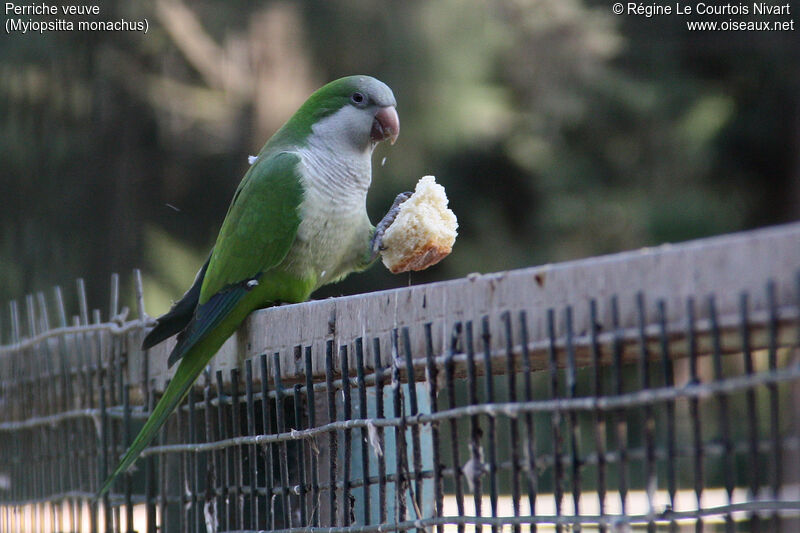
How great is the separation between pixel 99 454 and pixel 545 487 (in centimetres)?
710

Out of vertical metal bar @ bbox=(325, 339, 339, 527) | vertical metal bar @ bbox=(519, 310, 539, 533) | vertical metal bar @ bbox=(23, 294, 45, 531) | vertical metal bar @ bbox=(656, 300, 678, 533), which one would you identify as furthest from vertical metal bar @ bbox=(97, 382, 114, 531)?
vertical metal bar @ bbox=(656, 300, 678, 533)

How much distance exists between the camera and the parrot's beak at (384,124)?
118 inches

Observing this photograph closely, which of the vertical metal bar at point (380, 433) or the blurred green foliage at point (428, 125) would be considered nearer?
the vertical metal bar at point (380, 433)

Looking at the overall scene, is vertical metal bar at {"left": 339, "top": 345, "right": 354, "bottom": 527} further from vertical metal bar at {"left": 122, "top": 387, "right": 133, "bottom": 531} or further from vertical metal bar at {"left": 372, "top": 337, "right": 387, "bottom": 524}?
vertical metal bar at {"left": 122, "top": 387, "right": 133, "bottom": 531}

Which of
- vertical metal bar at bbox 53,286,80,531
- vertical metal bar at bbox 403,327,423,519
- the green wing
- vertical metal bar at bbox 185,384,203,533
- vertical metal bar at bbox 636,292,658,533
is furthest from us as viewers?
vertical metal bar at bbox 53,286,80,531

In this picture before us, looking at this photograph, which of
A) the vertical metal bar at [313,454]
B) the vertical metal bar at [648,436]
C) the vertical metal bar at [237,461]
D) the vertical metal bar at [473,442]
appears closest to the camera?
the vertical metal bar at [648,436]

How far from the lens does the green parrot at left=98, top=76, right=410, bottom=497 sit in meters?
2.48

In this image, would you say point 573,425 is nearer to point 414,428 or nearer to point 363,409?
point 414,428

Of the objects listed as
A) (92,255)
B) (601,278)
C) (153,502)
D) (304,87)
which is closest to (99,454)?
(153,502)

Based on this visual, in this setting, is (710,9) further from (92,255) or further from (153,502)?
(153,502)

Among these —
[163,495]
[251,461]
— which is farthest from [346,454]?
[163,495]

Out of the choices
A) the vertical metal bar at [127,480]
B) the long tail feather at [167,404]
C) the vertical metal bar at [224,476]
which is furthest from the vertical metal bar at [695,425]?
the vertical metal bar at [127,480]

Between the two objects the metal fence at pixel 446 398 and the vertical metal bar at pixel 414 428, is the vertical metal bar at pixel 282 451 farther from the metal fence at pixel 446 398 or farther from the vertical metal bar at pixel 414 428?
the vertical metal bar at pixel 414 428

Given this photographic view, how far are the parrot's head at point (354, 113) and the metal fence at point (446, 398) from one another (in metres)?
0.80
